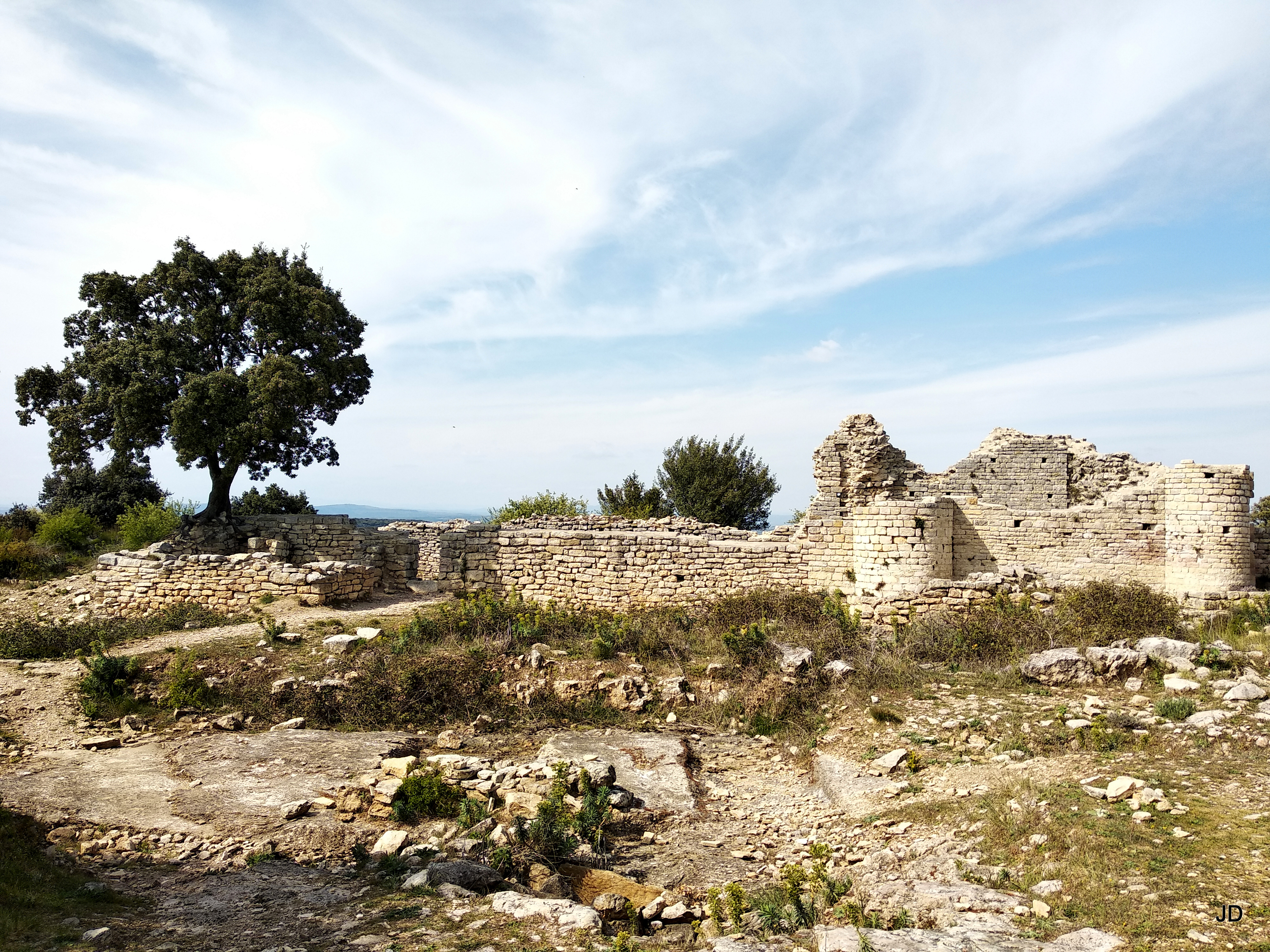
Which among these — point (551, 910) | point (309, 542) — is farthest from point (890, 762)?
point (309, 542)

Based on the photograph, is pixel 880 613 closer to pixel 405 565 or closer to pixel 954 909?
pixel 954 909

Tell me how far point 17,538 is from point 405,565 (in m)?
12.6

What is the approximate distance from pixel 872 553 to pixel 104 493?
1125 inches

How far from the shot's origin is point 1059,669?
359 inches

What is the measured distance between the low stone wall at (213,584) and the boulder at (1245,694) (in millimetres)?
13412

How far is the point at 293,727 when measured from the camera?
29.5 feet

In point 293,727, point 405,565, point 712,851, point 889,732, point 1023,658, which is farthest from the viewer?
point 405,565

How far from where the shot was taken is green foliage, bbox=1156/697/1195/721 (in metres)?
7.40

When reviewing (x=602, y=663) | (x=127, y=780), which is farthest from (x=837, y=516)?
(x=127, y=780)

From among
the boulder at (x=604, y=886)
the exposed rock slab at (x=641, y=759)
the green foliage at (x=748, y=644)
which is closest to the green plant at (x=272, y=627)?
the exposed rock slab at (x=641, y=759)

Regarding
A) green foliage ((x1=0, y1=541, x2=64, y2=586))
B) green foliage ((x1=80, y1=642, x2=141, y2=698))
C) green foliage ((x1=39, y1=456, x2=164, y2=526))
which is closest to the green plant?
green foliage ((x1=80, y1=642, x2=141, y2=698))

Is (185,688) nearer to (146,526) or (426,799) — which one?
(426,799)

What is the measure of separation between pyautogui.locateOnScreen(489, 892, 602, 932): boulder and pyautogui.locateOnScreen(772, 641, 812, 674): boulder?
18.0 feet

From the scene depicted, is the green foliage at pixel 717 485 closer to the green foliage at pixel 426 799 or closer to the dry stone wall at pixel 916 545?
the dry stone wall at pixel 916 545
